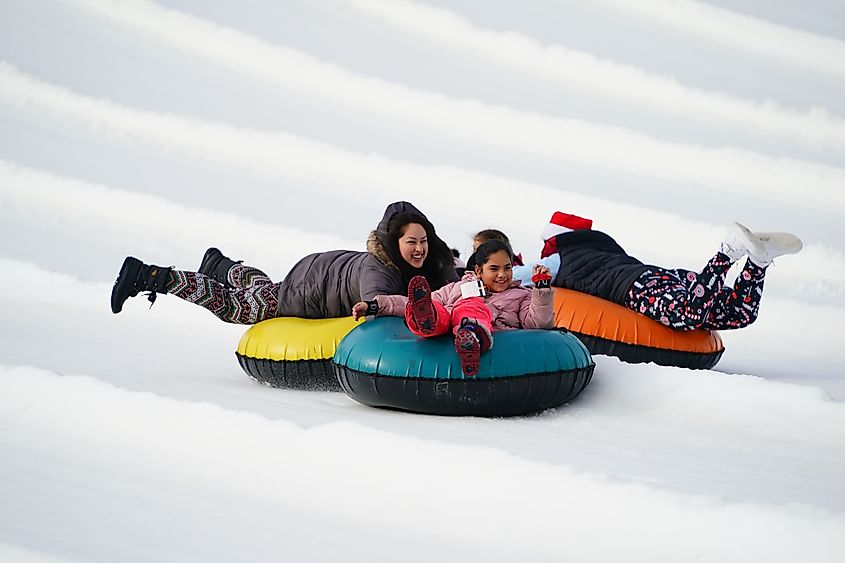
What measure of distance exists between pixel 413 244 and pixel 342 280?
1.26ft

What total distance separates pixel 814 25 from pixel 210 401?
952 cm

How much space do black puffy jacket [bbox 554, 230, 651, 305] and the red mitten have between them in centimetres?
97

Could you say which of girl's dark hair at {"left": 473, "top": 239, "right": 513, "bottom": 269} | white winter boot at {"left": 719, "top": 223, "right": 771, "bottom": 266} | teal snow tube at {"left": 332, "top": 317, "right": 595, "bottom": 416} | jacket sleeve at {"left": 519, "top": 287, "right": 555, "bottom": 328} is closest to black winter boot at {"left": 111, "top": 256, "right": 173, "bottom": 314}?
teal snow tube at {"left": 332, "top": 317, "right": 595, "bottom": 416}

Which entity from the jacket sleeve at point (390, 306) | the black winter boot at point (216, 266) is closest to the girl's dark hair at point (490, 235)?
the jacket sleeve at point (390, 306)

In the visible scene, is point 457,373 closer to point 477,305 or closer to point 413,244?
point 477,305

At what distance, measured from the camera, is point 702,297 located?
15.2 ft

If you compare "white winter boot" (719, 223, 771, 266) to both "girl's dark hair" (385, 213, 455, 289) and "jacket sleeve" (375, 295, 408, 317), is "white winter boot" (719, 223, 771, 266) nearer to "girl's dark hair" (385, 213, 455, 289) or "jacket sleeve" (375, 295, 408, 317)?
"girl's dark hair" (385, 213, 455, 289)

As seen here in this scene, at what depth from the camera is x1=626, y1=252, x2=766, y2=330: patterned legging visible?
456cm

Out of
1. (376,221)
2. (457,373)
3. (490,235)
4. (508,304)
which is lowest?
(457,373)

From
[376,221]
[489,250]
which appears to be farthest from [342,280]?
[376,221]

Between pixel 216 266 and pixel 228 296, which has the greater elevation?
pixel 216 266

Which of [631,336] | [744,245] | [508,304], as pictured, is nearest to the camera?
[508,304]

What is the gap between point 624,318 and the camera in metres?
4.76

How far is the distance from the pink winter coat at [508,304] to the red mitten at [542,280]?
0.07 ft
